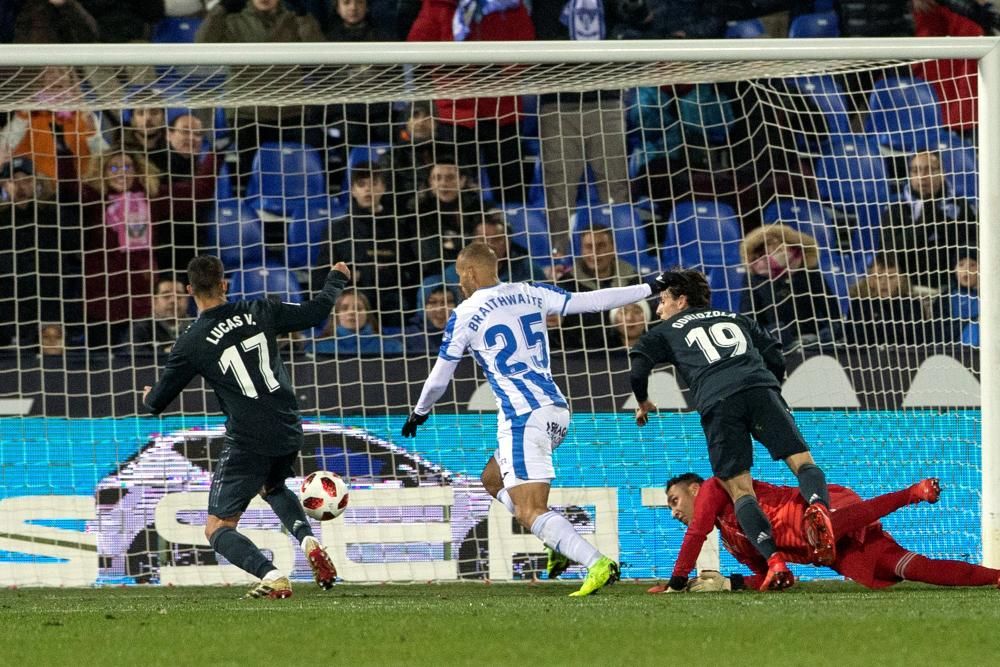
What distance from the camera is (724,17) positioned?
497 inches

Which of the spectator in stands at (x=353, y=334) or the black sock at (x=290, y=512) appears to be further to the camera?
the spectator in stands at (x=353, y=334)

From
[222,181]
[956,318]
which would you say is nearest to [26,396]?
[222,181]

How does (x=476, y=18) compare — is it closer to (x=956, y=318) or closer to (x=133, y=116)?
(x=133, y=116)

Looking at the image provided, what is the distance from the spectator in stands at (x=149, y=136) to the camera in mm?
10258

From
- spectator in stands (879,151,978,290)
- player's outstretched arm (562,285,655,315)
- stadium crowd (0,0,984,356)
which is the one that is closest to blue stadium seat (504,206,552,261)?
stadium crowd (0,0,984,356)

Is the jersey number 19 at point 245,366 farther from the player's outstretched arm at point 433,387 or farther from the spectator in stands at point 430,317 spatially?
the spectator in stands at point 430,317

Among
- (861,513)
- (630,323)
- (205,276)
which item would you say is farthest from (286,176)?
(861,513)

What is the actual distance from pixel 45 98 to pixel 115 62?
1.39 metres

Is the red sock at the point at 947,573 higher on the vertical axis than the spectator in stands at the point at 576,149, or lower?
lower

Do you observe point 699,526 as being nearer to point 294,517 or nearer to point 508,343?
point 508,343

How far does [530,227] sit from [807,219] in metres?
1.85

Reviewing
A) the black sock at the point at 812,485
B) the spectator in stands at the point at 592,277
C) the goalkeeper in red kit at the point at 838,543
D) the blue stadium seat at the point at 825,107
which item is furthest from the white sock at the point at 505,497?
the blue stadium seat at the point at 825,107

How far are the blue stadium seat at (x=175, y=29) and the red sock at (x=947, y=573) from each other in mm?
7805

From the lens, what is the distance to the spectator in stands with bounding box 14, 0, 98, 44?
11.8 m
